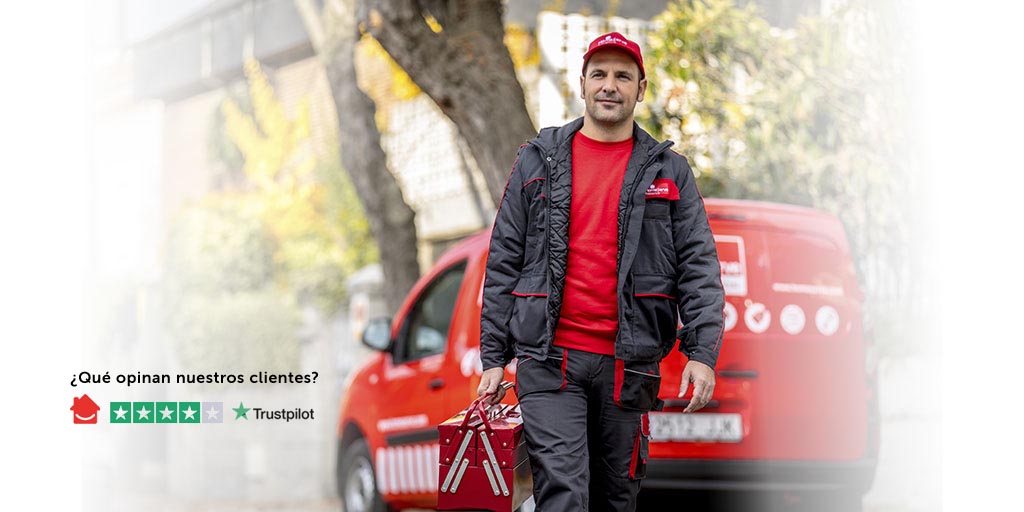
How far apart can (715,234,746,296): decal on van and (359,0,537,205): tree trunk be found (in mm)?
2559

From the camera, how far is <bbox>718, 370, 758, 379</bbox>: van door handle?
6.30m

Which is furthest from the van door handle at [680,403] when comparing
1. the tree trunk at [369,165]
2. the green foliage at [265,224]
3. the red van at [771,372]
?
the green foliage at [265,224]

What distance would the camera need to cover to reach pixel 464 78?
882 cm

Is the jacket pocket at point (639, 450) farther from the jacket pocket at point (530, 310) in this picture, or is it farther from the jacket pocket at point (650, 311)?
the jacket pocket at point (530, 310)

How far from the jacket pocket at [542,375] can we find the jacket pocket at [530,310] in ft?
0.21

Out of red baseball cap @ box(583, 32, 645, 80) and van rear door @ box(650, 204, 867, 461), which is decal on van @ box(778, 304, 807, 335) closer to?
van rear door @ box(650, 204, 867, 461)

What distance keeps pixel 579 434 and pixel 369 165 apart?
7.12 m

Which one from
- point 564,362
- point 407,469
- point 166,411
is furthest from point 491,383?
point 166,411

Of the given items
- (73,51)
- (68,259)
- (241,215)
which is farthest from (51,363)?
(241,215)

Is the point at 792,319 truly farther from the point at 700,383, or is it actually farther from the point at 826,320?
the point at 700,383

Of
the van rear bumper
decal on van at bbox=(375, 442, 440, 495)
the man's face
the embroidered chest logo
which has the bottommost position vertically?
decal on van at bbox=(375, 442, 440, 495)

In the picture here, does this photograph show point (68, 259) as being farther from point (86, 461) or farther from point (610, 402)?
point (610, 402)

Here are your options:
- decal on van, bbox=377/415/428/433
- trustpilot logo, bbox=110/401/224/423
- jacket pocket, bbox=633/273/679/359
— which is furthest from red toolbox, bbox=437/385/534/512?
trustpilot logo, bbox=110/401/224/423

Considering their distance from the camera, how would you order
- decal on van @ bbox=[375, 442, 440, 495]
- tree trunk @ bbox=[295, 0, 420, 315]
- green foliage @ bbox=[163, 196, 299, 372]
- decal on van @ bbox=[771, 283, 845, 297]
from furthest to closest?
green foliage @ bbox=[163, 196, 299, 372] → tree trunk @ bbox=[295, 0, 420, 315] → decal on van @ bbox=[375, 442, 440, 495] → decal on van @ bbox=[771, 283, 845, 297]
